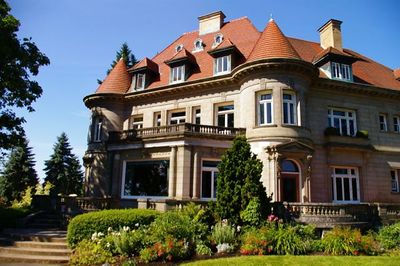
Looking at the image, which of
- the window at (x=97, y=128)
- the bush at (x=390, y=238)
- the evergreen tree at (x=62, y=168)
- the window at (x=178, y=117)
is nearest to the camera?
the bush at (x=390, y=238)

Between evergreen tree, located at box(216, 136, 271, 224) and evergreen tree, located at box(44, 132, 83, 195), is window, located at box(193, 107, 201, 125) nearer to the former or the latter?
evergreen tree, located at box(216, 136, 271, 224)

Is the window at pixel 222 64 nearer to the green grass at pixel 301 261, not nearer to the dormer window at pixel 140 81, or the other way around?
the dormer window at pixel 140 81

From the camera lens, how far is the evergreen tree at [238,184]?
1422 centimetres

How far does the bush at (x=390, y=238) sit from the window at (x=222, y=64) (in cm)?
1417

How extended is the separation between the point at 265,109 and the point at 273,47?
167 inches

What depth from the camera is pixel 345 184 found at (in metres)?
22.2

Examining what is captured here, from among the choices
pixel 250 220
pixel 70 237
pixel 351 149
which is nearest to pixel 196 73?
pixel 351 149

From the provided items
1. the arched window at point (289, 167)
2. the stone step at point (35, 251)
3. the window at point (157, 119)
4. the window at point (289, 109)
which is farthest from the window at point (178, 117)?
the stone step at point (35, 251)

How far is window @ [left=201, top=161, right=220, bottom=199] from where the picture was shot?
68.2 ft

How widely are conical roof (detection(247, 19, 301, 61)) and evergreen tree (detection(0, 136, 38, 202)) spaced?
34.9 m

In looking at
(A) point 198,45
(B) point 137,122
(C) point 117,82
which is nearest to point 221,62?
(A) point 198,45

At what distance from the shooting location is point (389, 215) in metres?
18.8

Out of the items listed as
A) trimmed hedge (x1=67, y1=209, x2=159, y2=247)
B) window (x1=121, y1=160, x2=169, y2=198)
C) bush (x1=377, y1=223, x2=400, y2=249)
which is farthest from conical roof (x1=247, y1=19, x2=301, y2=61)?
trimmed hedge (x1=67, y1=209, x2=159, y2=247)

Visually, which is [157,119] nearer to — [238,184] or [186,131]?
[186,131]
